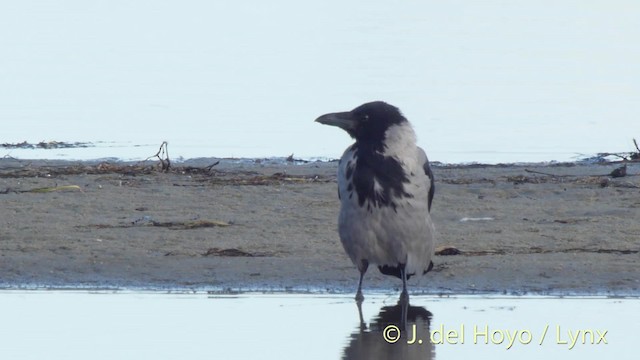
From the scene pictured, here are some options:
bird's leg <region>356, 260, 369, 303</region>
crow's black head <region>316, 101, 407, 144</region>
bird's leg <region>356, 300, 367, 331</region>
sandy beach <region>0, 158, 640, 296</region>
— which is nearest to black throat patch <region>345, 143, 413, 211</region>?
crow's black head <region>316, 101, 407, 144</region>

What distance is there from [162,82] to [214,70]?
2672 mm

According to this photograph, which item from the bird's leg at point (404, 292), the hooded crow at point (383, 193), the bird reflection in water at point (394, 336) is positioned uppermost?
the hooded crow at point (383, 193)

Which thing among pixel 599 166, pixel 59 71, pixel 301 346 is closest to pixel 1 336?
pixel 301 346

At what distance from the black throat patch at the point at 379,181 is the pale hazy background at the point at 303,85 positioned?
343 inches

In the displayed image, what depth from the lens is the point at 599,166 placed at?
53.6 feet

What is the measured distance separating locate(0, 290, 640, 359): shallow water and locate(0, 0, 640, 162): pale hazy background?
843 cm

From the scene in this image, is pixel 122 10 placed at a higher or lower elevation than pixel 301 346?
higher

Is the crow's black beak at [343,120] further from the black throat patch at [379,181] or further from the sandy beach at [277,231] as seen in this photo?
the sandy beach at [277,231]

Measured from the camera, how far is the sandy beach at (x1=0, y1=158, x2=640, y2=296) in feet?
34.7

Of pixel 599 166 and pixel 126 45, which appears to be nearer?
pixel 599 166

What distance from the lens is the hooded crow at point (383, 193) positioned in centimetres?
944

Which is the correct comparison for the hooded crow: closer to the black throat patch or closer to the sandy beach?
the black throat patch

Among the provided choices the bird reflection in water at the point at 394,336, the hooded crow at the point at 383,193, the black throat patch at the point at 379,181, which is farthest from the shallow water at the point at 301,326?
the black throat patch at the point at 379,181

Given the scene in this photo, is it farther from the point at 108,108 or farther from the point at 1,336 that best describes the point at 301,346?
Result: the point at 108,108
